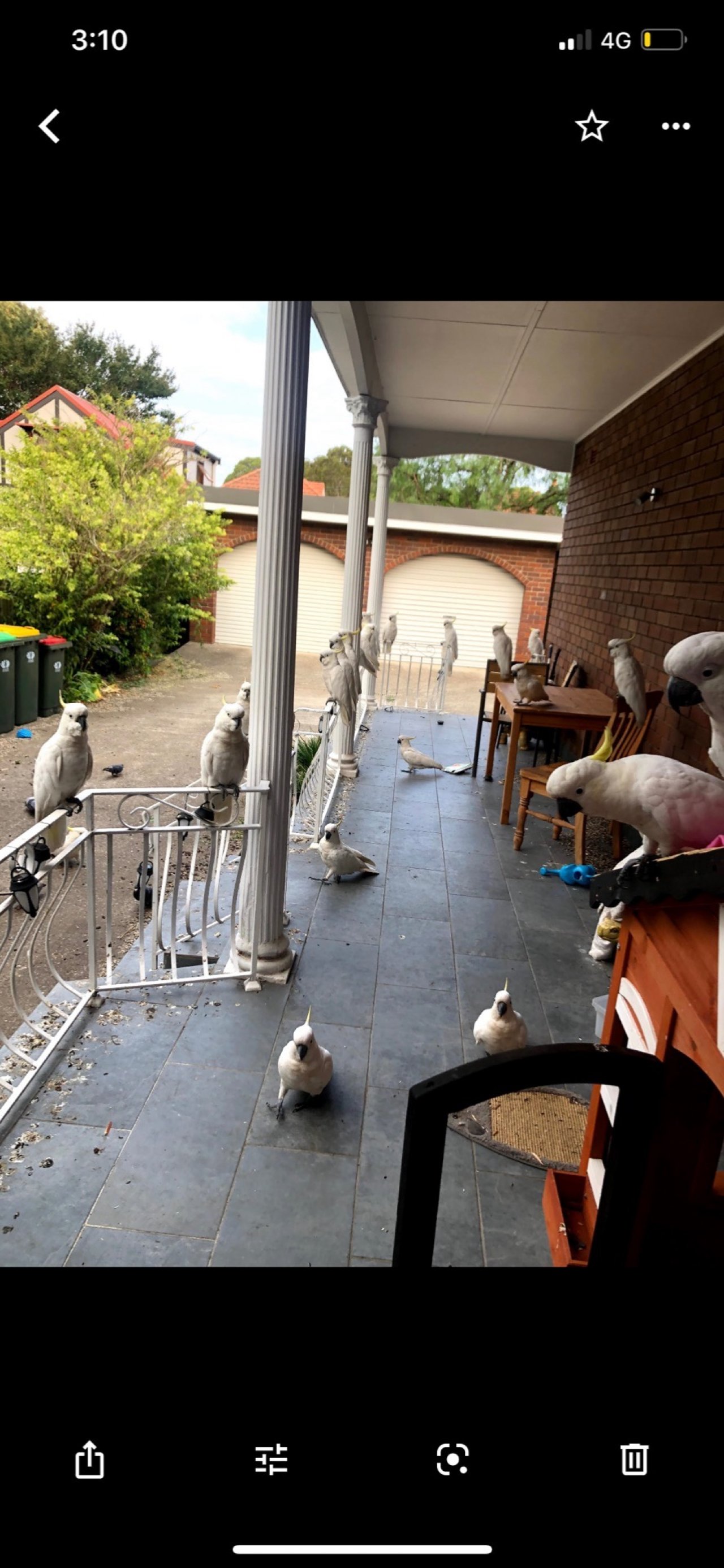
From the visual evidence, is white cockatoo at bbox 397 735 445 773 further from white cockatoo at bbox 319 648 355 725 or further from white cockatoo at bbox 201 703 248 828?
white cockatoo at bbox 201 703 248 828

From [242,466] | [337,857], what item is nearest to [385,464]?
[337,857]

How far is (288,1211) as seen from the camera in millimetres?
2027

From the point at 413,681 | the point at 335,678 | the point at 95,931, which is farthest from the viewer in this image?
the point at 413,681

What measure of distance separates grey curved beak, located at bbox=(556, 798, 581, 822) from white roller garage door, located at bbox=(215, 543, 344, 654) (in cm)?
1269

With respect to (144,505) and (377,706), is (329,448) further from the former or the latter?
(377,706)

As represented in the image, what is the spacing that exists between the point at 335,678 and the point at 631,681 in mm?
1791

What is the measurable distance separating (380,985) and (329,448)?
23.5 meters

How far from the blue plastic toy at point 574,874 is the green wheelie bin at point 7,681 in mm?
5636
